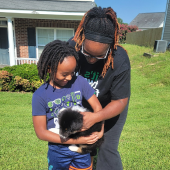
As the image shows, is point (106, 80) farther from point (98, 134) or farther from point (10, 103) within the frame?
point (10, 103)

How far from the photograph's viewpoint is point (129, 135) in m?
4.47

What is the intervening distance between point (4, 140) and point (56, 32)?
9593 millimetres

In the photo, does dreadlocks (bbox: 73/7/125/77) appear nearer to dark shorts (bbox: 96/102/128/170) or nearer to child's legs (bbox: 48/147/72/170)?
dark shorts (bbox: 96/102/128/170)

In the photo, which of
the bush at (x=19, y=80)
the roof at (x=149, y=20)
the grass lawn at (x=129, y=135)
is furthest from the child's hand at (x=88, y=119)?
the roof at (x=149, y=20)

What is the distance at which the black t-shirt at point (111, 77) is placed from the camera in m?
2.01

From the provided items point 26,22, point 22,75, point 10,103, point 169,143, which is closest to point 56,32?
point 26,22

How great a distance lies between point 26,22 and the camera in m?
11.6

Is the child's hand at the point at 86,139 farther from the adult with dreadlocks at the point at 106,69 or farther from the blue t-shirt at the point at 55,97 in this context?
the blue t-shirt at the point at 55,97

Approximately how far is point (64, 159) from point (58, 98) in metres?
0.68

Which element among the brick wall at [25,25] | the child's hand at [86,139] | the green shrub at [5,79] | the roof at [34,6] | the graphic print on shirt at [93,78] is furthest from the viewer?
the brick wall at [25,25]

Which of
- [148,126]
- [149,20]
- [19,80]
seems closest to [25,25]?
[19,80]

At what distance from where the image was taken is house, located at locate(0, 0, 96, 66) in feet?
33.4

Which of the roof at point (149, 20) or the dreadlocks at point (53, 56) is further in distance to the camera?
the roof at point (149, 20)

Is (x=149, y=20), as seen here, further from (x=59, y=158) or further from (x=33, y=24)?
(x=59, y=158)
